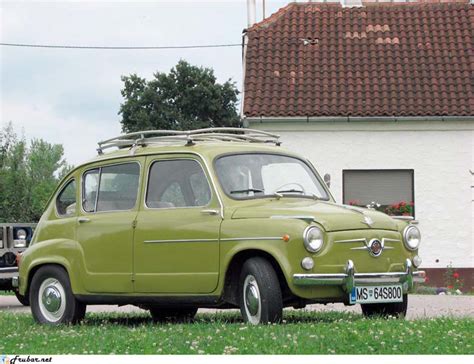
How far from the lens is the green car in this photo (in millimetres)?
10133

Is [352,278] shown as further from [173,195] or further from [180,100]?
[180,100]

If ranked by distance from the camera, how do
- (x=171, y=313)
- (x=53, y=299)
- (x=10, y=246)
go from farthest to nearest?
(x=10, y=246), (x=171, y=313), (x=53, y=299)

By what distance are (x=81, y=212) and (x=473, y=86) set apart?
15.4 m

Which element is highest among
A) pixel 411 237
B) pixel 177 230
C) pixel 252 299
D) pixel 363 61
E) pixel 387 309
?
pixel 363 61

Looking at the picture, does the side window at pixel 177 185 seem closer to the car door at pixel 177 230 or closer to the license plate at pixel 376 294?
the car door at pixel 177 230

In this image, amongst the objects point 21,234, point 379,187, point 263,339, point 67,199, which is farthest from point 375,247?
point 379,187

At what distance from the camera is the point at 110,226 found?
1170 centimetres

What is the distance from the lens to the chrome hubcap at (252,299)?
33.1ft

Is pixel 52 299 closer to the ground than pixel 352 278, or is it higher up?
closer to the ground

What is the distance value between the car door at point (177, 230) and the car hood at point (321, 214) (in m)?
0.41

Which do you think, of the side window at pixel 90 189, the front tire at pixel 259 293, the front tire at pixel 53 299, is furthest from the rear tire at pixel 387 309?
the side window at pixel 90 189

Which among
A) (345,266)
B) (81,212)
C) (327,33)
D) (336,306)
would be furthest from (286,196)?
(327,33)

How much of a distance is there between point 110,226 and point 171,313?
5.57ft

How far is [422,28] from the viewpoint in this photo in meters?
27.8
